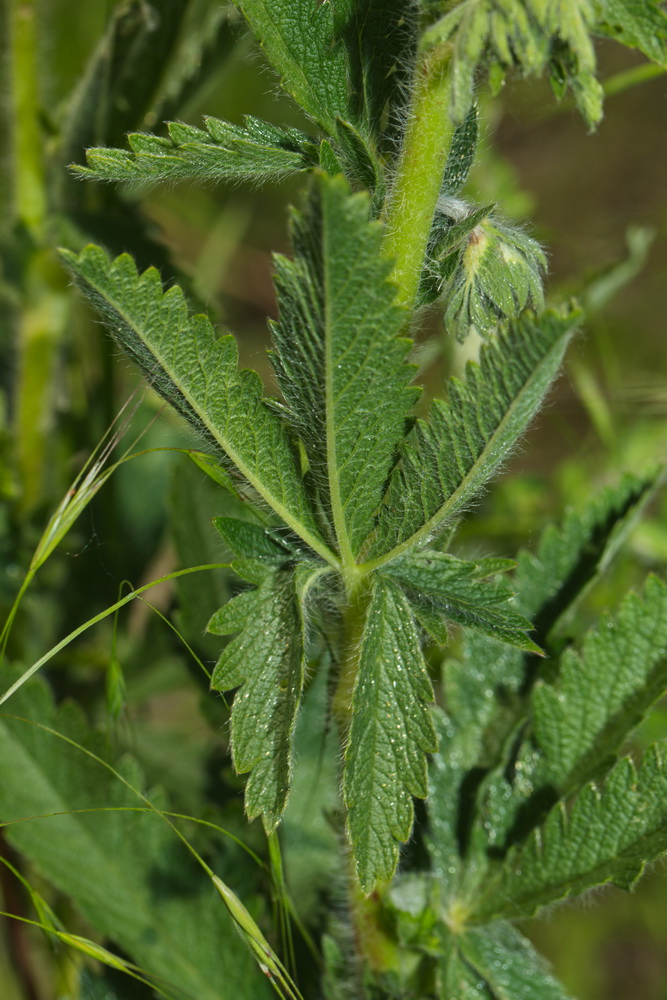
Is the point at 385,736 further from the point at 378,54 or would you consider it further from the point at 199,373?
the point at 378,54

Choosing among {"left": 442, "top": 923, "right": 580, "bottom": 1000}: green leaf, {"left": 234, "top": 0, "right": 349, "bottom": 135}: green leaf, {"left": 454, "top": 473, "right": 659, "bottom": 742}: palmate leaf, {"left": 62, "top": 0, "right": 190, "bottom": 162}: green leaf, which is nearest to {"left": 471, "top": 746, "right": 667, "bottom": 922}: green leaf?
{"left": 442, "top": 923, "right": 580, "bottom": 1000}: green leaf

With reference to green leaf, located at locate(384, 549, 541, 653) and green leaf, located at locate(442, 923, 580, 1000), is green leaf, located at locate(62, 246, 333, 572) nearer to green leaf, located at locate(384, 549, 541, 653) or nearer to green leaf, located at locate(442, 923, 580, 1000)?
green leaf, located at locate(384, 549, 541, 653)

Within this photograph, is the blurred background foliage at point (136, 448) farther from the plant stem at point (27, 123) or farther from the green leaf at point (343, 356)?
the green leaf at point (343, 356)

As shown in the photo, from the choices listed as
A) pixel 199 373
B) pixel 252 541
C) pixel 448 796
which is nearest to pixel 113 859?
pixel 448 796

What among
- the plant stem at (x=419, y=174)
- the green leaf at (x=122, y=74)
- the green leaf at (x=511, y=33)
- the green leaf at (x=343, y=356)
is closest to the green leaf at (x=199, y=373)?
the green leaf at (x=343, y=356)

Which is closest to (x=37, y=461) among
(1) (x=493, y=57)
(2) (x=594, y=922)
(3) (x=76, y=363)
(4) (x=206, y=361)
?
(3) (x=76, y=363)

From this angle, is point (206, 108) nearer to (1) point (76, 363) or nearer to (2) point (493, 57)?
(1) point (76, 363)
